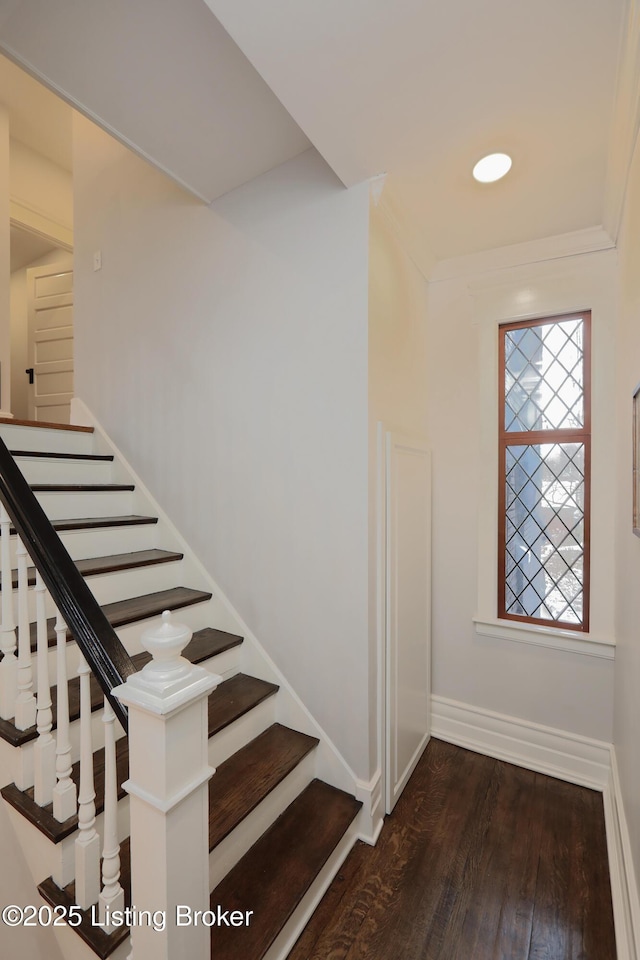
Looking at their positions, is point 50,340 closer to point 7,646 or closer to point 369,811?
point 7,646

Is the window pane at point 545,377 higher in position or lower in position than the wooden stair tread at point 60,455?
higher

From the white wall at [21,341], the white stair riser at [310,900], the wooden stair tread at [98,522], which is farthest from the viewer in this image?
the white wall at [21,341]

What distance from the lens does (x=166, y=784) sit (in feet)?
2.62

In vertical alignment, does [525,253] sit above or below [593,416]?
above

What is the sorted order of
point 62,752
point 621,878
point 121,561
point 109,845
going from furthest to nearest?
point 121,561 < point 621,878 < point 62,752 < point 109,845

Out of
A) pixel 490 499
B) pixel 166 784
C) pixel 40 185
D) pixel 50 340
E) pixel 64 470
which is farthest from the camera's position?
pixel 50 340

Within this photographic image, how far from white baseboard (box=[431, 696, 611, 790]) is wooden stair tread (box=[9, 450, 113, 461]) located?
94.3 inches

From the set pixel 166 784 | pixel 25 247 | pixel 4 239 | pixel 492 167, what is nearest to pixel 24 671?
pixel 166 784

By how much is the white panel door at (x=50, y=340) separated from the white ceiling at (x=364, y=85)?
2.89 meters

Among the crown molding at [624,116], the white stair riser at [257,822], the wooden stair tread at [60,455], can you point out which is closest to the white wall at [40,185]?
the wooden stair tread at [60,455]

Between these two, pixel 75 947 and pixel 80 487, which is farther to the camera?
pixel 80 487

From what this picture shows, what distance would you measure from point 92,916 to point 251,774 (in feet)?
2.07

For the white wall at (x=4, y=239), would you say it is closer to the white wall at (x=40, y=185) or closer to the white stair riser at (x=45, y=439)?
the white wall at (x=40, y=185)

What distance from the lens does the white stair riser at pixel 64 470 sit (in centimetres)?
227
